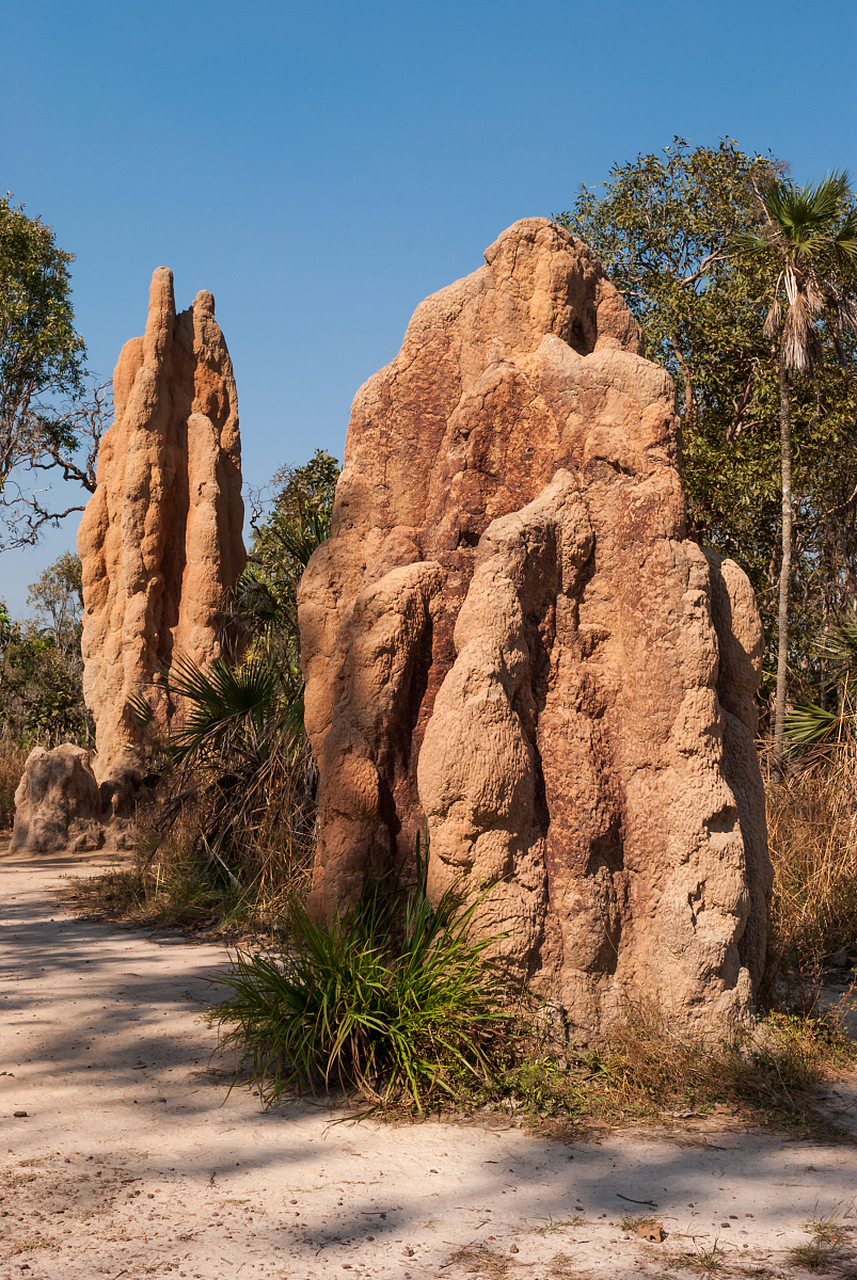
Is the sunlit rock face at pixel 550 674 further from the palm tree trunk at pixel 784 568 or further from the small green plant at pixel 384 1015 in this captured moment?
the palm tree trunk at pixel 784 568

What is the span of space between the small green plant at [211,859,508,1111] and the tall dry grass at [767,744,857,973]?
5.79ft

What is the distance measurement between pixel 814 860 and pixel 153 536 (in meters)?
8.15

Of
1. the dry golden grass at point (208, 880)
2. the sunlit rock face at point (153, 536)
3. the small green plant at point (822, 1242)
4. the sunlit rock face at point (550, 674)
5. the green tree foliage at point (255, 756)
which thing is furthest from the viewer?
the sunlit rock face at point (153, 536)

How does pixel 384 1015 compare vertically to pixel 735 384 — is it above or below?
below

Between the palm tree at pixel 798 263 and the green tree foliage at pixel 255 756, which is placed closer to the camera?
→ the green tree foliage at pixel 255 756

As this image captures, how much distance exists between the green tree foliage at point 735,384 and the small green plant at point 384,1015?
10639 millimetres

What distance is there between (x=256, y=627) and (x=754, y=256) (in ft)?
27.2

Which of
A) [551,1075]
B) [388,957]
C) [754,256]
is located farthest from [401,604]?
[754,256]

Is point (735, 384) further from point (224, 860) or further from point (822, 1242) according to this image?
point (822, 1242)

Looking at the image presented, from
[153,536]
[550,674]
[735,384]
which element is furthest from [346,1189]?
[735,384]

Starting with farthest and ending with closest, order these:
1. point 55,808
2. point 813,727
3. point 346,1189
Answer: point 55,808 < point 813,727 < point 346,1189

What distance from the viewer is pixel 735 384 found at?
16.2 metres

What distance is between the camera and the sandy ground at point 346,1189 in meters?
3.18

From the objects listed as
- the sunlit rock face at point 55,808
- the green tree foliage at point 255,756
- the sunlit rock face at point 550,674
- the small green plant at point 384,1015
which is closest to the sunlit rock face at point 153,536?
the sunlit rock face at point 55,808
